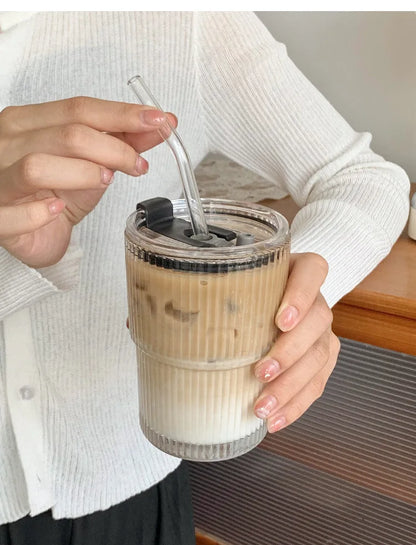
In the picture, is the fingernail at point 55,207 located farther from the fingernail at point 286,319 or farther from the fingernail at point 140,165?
the fingernail at point 286,319

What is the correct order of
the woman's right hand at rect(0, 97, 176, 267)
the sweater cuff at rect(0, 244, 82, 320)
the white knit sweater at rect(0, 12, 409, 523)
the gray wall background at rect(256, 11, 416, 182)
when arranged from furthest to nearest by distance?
the gray wall background at rect(256, 11, 416, 182) → the white knit sweater at rect(0, 12, 409, 523) → the sweater cuff at rect(0, 244, 82, 320) → the woman's right hand at rect(0, 97, 176, 267)

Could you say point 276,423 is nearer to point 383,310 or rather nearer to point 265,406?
point 265,406

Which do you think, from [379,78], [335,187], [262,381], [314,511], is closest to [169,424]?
[262,381]

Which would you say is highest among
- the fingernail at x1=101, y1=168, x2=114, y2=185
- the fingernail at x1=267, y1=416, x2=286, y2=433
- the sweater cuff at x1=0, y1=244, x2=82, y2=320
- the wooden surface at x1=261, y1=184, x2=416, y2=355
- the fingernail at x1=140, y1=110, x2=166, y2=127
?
the fingernail at x1=140, y1=110, x2=166, y2=127

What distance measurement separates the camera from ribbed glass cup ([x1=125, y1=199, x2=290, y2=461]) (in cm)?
45

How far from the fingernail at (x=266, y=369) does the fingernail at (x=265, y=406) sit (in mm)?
24

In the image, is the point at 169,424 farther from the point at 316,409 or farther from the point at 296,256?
the point at 316,409

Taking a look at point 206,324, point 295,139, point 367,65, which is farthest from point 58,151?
point 367,65

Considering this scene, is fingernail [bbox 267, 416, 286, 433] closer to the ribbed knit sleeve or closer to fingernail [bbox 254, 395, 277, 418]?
fingernail [bbox 254, 395, 277, 418]

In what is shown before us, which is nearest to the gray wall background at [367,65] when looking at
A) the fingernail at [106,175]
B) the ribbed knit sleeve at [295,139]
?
the ribbed knit sleeve at [295,139]

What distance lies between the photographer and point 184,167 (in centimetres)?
50

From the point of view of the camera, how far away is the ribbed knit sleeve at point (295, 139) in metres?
0.78

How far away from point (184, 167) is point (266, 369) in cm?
17

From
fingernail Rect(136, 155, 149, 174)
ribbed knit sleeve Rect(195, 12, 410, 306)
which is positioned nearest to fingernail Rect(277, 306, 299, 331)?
fingernail Rect(136, 155, 149, 174)
